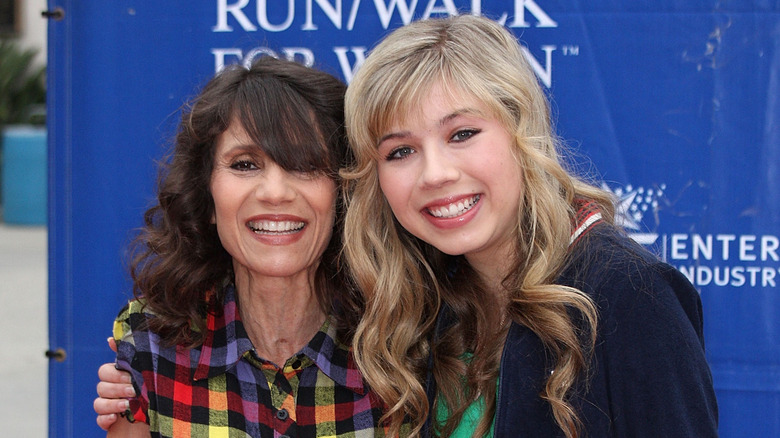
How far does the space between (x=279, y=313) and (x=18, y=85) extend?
11532mm

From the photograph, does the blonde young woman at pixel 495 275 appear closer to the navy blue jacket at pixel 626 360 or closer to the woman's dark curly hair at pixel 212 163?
the navy blue jacket at pixel 626 360

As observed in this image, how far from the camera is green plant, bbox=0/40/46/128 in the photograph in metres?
12.1

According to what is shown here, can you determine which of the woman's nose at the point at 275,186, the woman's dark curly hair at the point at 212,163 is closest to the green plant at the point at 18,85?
the woman's dark curly hair at the point at 212,163

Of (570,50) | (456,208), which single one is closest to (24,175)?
(570,50)

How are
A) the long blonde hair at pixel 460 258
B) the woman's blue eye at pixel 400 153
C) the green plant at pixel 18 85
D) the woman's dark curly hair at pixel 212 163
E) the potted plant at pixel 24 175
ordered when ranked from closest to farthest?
the long blonde hair at pixel 460 258 < the woman's blue eye at pixel 400 153 < the woman's dark curly hair at pixel 212 163 < the potted plant at pixel 24 175 < the green plant at pixel 18 85

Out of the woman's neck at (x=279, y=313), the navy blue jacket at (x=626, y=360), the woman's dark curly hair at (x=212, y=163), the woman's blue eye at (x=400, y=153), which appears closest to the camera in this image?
the navy blue jacket at (x=626, y=360)

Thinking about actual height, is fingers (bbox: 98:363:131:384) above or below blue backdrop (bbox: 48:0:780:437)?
below

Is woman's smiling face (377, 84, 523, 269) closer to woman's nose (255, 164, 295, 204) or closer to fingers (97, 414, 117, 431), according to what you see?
woman's nose (255, 164, 295, 204)

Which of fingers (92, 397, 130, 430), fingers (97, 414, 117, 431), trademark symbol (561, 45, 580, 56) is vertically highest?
trademark symbol (561, 45, 580, 56)

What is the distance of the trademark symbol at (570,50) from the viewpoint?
270 cm

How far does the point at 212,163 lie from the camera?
225 cm

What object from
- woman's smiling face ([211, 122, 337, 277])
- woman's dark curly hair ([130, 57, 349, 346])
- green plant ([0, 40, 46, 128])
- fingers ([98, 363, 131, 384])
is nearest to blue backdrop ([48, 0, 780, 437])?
woman's dark curly hair ([130, 57, 349, 346])

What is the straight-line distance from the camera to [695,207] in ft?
8.84

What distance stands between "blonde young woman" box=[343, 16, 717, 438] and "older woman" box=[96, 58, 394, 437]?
4.4 inches
